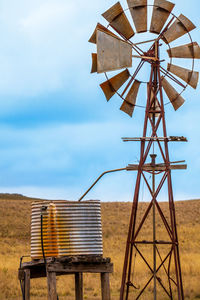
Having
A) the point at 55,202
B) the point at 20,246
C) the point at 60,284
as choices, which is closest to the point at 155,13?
the point at 55,202

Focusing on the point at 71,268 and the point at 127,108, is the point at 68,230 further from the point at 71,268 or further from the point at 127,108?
the point at 127,108

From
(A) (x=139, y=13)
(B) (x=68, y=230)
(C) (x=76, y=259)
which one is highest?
(A) (x=139, y=13)

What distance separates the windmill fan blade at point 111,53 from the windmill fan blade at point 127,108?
2.16 meters

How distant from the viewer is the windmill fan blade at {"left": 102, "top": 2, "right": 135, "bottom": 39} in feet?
49.8

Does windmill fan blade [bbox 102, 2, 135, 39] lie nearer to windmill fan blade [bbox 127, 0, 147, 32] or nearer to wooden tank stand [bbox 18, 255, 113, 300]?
windmill fan blade [bbox 127, 0, 147, 32]

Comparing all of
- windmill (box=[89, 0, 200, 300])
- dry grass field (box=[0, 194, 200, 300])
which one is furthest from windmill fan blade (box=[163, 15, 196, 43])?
dry grass field (box=[0, 194, 200, 300])

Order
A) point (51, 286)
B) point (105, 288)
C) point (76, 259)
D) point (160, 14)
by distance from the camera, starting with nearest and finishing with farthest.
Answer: point (76, 259), point (51, 286), point (105, 288), point (160, 14)

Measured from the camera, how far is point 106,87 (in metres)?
15.6

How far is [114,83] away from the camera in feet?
51.4

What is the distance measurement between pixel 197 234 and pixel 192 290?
22005mm

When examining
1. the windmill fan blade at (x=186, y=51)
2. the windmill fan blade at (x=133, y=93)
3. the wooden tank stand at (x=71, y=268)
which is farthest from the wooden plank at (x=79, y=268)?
the windmill fan blade at (x=186, y=51)

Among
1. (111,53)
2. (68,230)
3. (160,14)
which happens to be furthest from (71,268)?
(160,14)

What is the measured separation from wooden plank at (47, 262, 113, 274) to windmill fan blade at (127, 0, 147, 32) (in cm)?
663

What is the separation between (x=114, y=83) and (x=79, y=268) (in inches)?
230
